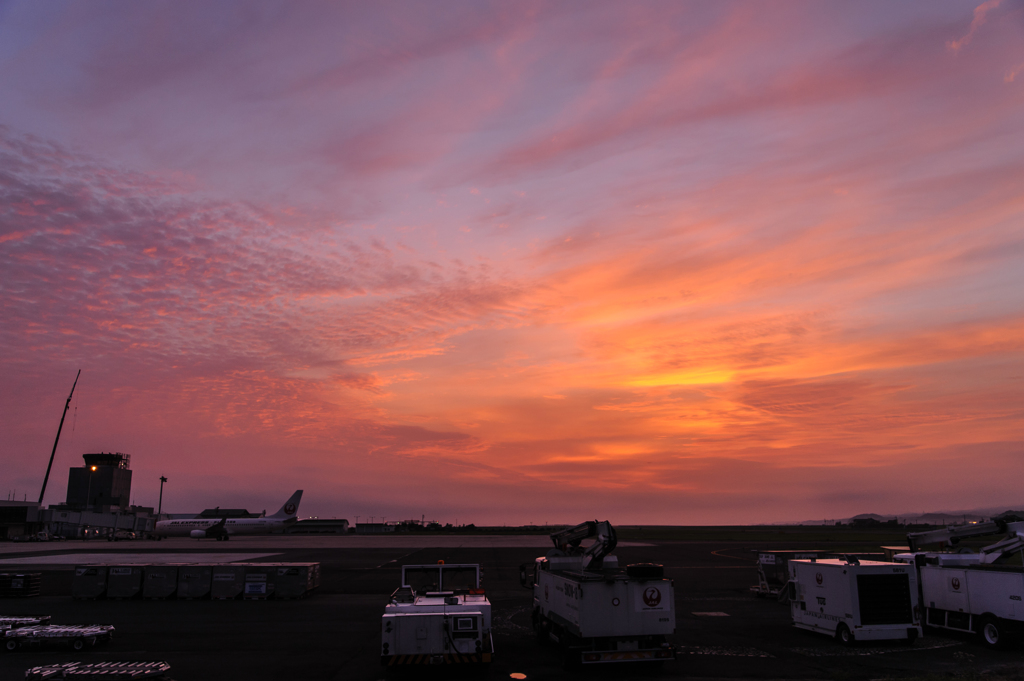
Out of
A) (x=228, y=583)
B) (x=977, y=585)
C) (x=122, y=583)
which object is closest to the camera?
(x=977, y=585)

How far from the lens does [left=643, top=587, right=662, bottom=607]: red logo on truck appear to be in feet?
56.5

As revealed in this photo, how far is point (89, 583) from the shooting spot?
33.2 meters

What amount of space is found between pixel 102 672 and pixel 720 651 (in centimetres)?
1747

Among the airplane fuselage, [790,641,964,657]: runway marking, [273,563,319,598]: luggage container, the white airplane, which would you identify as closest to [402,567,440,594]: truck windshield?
[790,641,964,657]: runway marking

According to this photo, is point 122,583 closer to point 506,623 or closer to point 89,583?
point 89,583

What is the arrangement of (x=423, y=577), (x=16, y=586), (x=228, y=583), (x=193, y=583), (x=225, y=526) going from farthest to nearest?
(x=225, y=526), (x=228, y=583), (x=193, y=583), (x=16, y=586), (x=423, y=577)

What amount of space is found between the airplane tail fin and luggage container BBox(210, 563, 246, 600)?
3388 inches

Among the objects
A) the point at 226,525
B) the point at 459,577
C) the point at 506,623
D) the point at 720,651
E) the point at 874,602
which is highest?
the point at 459,577

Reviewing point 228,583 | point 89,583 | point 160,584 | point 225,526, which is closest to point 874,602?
point 228,583

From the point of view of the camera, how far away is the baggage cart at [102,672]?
15.2 meters

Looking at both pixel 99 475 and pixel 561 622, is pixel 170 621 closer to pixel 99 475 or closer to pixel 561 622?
pixel 561 622

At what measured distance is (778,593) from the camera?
32438 mm

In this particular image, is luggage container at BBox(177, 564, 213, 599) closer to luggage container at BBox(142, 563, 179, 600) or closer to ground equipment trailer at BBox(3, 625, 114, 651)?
luggage container at BBox(142, 563, 179, 600)

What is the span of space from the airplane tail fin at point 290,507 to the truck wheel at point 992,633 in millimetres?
109841
